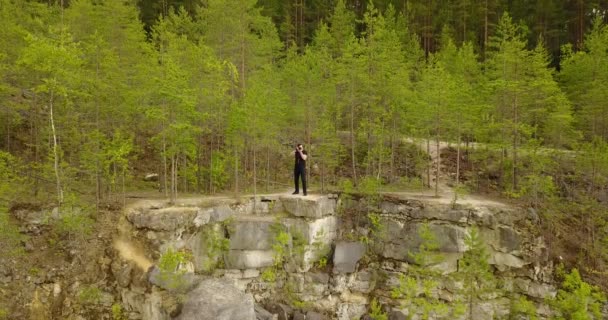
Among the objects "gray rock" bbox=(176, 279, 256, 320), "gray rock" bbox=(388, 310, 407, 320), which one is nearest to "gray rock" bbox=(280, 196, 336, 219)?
"gray rock" bbox=(176, 279, 256, 320)

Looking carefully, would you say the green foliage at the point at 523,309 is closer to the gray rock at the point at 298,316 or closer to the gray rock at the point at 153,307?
the gray rock at the point at 298,316

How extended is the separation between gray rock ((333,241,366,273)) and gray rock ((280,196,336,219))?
188cm

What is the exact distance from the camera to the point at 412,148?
27875 millimetres

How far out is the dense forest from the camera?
17547 mm

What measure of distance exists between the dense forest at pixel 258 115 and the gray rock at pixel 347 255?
3.26 m

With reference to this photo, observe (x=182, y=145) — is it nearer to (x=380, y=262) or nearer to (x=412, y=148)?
(x=380, y=262)

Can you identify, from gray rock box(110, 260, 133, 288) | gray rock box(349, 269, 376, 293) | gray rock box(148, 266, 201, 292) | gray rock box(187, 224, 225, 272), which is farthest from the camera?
gray rock box(349, 269, 376, 293)

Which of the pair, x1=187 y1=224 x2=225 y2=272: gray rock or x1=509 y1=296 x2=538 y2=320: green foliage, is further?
x1=509 y1=296 x2=538 y2=320: green foliage

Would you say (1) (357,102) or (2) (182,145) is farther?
(1) (357,102)

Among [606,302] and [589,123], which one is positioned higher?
[589,123]

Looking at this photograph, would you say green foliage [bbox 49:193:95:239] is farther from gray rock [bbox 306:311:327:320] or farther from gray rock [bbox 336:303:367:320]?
gray rock [bbox 336:303:367:320]

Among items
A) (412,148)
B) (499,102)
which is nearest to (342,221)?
(412,148)

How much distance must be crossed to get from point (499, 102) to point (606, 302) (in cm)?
1148

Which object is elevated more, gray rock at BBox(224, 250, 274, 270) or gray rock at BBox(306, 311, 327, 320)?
gray rock at BBox(224, 250, 274, 270)
